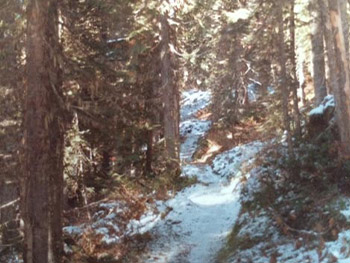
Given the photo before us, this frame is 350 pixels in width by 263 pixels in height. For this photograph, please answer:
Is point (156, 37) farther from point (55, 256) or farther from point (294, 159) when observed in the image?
point (55, 256)

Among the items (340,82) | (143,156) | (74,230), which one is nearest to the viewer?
(340,82)

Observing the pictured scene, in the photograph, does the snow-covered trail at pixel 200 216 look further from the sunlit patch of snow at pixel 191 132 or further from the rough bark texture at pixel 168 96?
the sunlit patch of snow at pixel 191 132

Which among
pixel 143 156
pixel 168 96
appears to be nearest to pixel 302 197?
pixel 143 156

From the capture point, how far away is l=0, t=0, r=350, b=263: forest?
8242 millimetres

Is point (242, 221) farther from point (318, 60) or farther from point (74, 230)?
point (318, 60)

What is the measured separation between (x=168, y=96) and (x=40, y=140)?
9664mm

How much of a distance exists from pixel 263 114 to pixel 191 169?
915 centimetres

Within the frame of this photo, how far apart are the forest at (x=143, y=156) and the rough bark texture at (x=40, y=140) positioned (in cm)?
2

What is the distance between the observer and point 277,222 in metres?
9.20

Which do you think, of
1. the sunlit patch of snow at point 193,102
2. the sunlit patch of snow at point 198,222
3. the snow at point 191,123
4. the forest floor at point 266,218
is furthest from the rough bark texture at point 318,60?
the sunlit patch of snow at point 193,102

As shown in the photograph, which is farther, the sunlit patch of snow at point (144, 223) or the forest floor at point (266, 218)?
the sunlit patch of snow at point (144, 223)

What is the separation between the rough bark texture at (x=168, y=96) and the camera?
17.2 metres

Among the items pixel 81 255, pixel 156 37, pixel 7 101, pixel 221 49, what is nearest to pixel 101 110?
pixel 7 101

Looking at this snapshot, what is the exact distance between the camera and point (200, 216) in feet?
43.4
